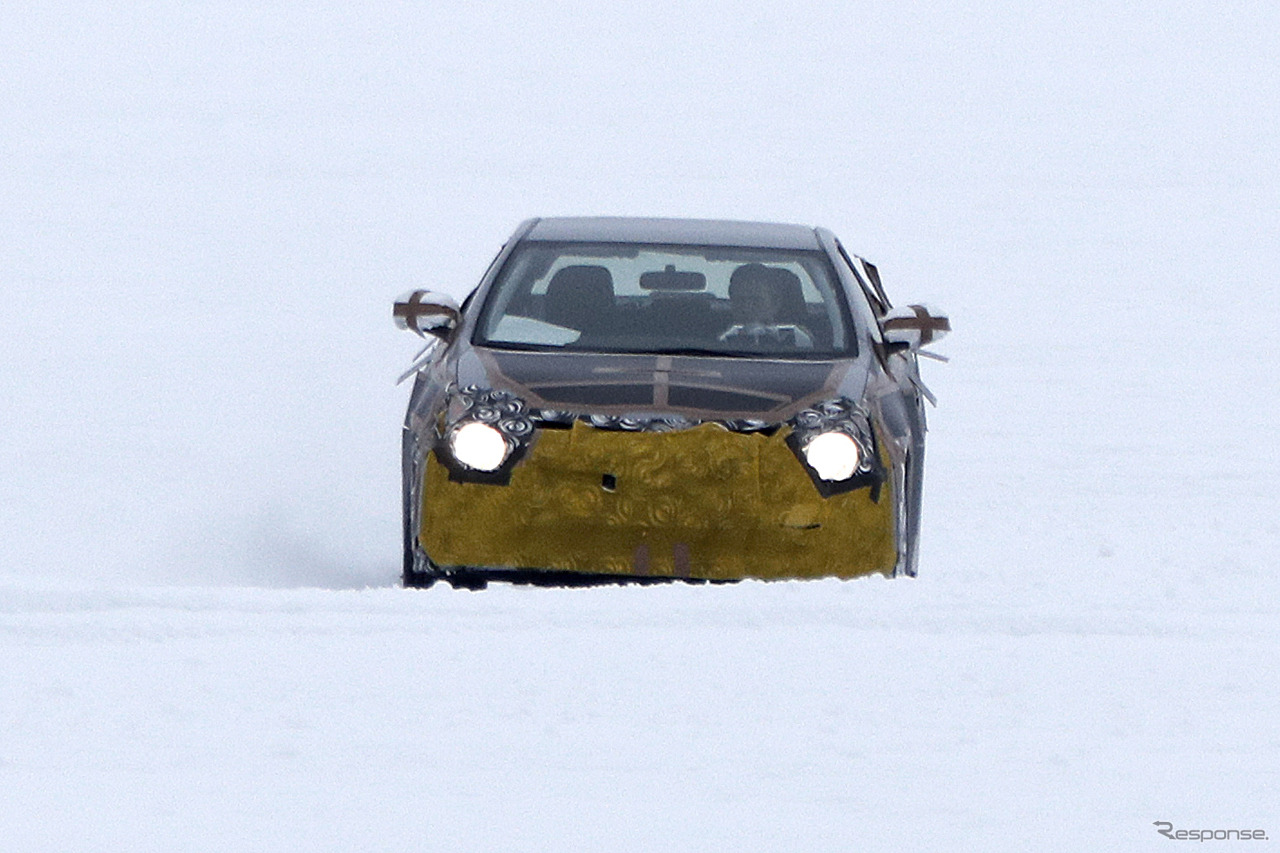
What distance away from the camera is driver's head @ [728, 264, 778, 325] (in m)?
7.23

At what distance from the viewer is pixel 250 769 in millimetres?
4242

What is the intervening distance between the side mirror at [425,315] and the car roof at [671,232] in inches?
22.5

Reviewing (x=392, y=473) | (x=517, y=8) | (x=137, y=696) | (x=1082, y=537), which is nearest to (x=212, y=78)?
(x=517, y=8)

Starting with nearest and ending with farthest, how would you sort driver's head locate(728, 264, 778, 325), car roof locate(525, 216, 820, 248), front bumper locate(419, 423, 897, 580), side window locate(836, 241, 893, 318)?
1. front bumper locate(419, 423, 897, 580)
2. driver's head locate(728, 264, 778, 325)
3. car roof locate(525, 216, 820, 248)
4. side window locate(836, 241, 893, 318)

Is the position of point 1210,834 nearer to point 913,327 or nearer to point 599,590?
point 599,590

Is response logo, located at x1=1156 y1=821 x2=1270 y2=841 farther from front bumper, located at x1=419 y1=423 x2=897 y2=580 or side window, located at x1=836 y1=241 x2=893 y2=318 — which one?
side window, located at x1=836 y1=241 x2=893 y2=318

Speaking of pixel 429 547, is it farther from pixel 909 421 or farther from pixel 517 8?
pixel 517 8

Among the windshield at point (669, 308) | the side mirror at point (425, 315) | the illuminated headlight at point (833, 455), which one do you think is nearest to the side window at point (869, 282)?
the windshield at point (669, 308)

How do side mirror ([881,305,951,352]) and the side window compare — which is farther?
the side window

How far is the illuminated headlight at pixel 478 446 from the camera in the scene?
6.03m

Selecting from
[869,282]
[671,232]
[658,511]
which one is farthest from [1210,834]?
[869,282]

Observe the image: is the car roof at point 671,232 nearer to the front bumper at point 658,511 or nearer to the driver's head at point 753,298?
the driver's head at point 753,298

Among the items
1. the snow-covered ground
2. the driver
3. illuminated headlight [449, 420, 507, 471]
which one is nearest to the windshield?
the driver

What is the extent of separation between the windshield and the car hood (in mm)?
205
